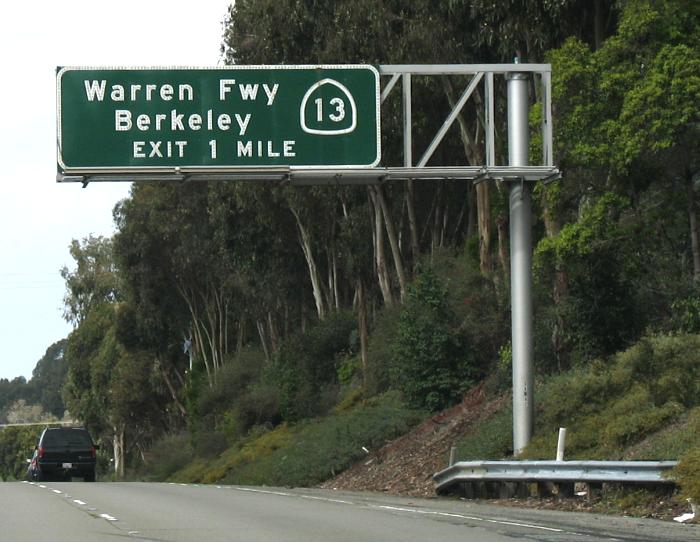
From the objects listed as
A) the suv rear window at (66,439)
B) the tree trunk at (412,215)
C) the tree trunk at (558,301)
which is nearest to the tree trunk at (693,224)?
the tree trunk at (558,301)

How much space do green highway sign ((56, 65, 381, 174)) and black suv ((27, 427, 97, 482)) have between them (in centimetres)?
2100

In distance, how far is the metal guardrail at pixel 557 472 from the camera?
17.5 metres

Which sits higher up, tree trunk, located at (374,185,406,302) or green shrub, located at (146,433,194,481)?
tree trunk, located at (374,185,406,302)

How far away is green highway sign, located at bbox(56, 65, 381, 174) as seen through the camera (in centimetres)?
2284

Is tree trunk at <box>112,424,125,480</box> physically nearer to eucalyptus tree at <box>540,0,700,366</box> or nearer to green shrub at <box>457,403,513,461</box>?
green shrub at <box>457,403,513,461</box>

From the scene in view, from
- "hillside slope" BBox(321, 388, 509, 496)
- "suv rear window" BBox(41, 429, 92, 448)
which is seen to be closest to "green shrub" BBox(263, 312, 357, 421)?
"suv rear window" BBox(41, 429, 92, 448)

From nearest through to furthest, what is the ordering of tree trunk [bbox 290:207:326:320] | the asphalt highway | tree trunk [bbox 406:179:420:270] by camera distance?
the asphalt highway < tree trunk [bbox 406:179:420:270] < tree trunk [bbox 290:207:326:320]

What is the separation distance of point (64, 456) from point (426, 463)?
16.4m

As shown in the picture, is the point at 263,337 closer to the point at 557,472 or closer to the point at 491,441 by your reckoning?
the point at 491,441

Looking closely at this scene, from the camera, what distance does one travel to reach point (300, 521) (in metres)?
17.2

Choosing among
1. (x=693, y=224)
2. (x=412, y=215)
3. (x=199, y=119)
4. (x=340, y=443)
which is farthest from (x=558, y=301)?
(x=412, y=215)

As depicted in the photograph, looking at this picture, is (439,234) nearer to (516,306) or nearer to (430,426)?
(430,426)

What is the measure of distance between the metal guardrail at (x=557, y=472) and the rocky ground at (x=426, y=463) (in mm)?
384

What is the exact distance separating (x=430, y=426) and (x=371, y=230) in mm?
15175
